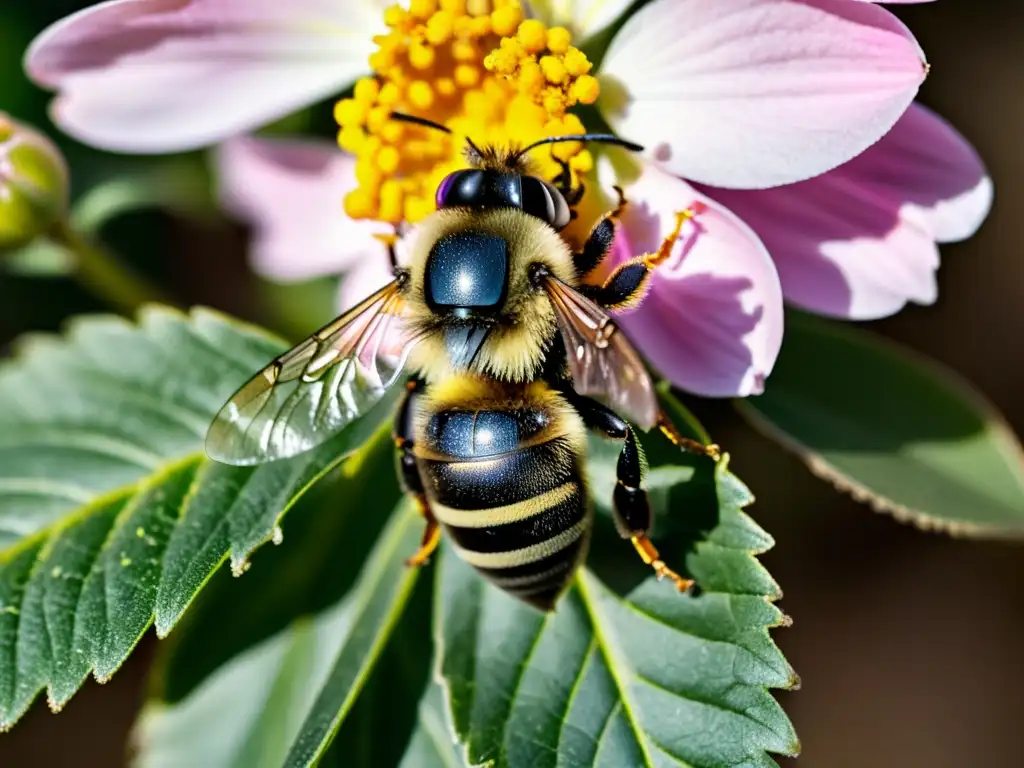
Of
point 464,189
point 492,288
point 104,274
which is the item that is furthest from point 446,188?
point 104,274

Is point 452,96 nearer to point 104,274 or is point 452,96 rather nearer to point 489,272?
point 489,272

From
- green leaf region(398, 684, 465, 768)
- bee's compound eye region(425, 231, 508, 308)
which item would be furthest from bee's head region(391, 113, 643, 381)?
green leaf region(398, 684, 465, 768)

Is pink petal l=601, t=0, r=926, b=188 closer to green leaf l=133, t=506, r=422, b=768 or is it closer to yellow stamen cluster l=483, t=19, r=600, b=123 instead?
yellow stamen cluster l=483, t=19, r=600, b=123

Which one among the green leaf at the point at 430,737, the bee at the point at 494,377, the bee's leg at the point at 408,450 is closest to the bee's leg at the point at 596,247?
the bee at the point at 494,377

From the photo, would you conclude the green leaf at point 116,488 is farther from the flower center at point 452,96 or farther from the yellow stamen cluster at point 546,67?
the yellow stamen cluster at point 546,67

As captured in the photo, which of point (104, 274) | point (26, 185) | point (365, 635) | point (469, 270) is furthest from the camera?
point (104, 274)
